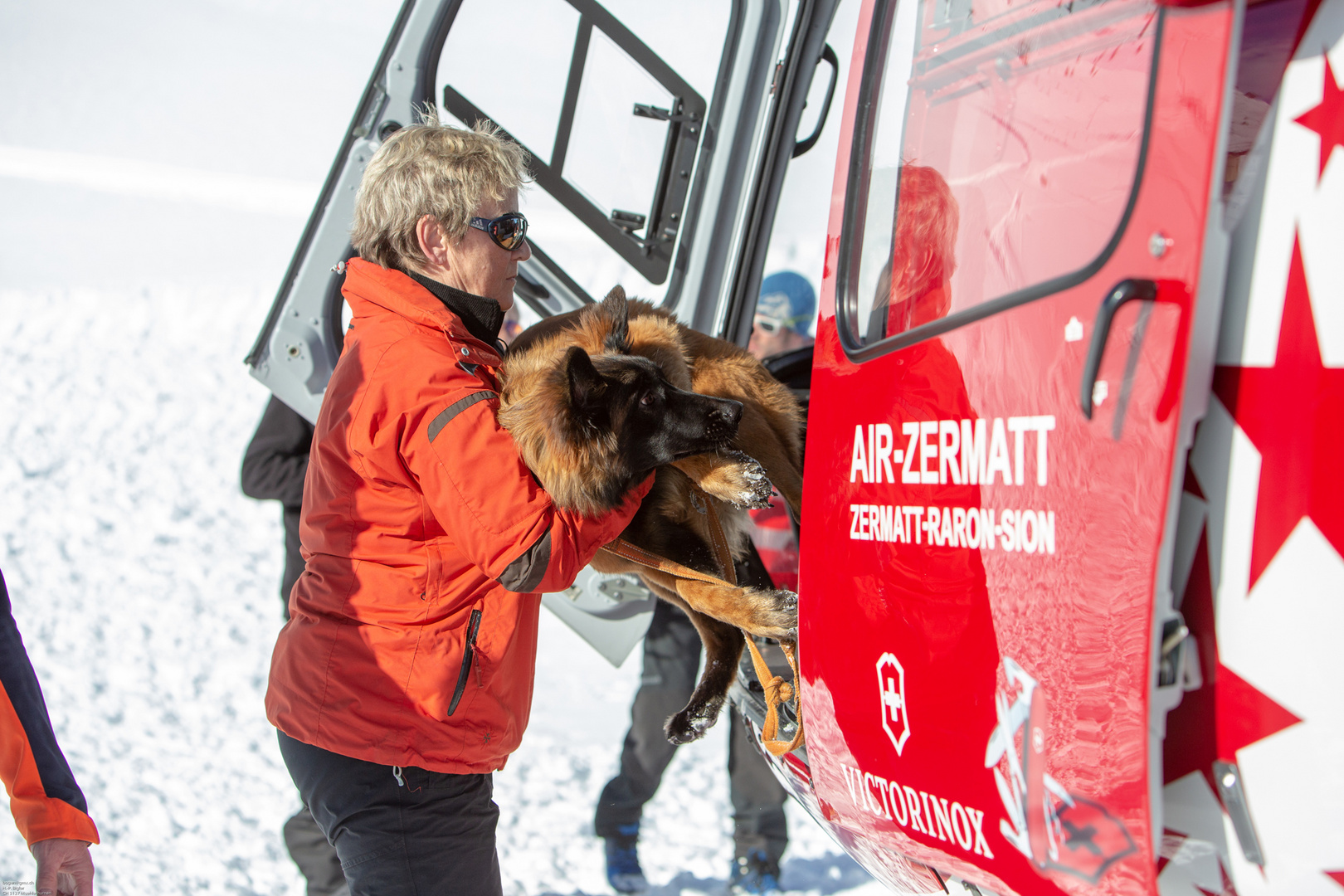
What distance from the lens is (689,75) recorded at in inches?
151

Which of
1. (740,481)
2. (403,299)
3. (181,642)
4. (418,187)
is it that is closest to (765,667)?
(740,481)

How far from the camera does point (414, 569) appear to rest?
1831 millimetres

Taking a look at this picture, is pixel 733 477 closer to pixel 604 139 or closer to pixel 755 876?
pixel 604 139

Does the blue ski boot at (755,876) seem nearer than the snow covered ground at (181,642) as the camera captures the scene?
Yes

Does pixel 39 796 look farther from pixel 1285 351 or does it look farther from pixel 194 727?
pixel 194 727

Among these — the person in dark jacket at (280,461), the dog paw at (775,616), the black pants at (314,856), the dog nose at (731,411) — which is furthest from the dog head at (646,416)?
the black pants at (314,856)

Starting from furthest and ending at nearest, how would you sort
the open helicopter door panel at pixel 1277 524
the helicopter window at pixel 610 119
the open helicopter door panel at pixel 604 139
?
the helicopter window at pixel 610 119, the open helicopter door panel at pixel 604 139, the open helicopter door panel at pixel 1277 524

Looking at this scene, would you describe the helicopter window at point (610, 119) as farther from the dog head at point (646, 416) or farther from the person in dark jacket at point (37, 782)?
the person in dark jacket at point (37, 782)

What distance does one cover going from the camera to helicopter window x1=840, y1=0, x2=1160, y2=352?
4.22 feet

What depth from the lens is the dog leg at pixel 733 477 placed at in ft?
7.43

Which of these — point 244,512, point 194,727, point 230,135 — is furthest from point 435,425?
point 230,135

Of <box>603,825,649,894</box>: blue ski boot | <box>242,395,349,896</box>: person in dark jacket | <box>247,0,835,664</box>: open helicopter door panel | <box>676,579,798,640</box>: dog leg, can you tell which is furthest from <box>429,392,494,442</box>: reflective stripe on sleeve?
<box>603,825,649,894</box>: blue ski boot

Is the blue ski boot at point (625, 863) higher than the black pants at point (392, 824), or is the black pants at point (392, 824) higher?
the black pants at point (392, 824)

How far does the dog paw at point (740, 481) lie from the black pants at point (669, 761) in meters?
1.84
